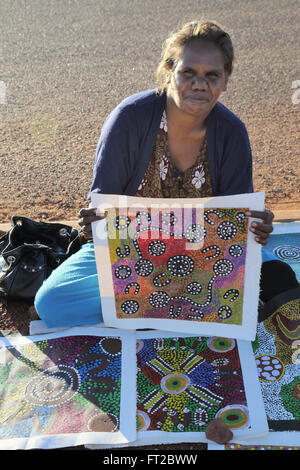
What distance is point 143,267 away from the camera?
223 centimetres

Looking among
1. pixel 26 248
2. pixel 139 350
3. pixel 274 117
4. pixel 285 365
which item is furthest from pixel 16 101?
pixel 285 365

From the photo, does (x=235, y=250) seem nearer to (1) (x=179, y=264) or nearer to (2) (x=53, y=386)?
(1) (x=179, y=264)

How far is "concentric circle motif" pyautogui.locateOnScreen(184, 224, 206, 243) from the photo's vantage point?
214 centimetres

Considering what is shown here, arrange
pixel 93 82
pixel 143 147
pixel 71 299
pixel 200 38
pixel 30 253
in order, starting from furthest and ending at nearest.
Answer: pixel 93 82, pixel 30 253, pixel 71 299, pixel 143 147, pixel 200 38

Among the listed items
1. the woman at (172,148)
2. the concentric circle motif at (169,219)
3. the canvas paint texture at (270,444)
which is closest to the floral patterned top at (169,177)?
the woman at (172,148)

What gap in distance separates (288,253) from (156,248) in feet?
3.47

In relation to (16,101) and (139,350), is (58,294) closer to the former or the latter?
(139,350)

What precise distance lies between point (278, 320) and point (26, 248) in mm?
1318

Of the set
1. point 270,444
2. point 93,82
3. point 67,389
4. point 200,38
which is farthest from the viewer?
point 93,82

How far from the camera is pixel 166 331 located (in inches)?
92.4

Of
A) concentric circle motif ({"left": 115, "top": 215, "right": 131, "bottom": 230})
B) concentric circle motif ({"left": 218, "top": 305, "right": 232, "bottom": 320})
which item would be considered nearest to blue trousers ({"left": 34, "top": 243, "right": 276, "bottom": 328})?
concentric circle motif ({"left": 115, "top": 215, "right": 131, "bottom": 230})

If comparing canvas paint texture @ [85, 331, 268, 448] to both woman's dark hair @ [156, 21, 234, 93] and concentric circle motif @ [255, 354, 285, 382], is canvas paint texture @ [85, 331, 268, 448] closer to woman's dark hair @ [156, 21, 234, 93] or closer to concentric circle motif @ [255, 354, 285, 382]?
concentric circle motif @ [255, 354, 285, 382]

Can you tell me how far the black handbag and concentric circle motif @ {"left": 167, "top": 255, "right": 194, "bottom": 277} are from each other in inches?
27.3

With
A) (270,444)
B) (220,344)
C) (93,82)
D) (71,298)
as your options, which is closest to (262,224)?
(220,344)
